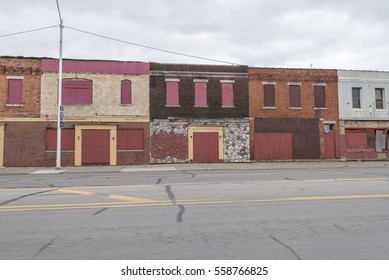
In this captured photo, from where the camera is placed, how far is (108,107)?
23.9 metres

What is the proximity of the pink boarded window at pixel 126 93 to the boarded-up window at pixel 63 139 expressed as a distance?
429 cm

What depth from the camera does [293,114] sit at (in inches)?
1033

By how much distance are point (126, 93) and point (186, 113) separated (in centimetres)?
473

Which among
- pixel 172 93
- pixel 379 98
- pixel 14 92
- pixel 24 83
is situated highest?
pixel 24 83

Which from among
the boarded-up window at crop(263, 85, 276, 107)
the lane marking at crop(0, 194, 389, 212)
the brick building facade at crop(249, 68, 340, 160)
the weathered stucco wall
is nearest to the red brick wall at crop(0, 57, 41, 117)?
the weathered stucco wall

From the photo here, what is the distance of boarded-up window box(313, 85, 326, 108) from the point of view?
87.4ft

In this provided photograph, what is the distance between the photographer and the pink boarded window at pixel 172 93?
24.7 m

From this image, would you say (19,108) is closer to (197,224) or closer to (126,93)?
(126,93)

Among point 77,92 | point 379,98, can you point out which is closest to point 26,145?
point 77,92

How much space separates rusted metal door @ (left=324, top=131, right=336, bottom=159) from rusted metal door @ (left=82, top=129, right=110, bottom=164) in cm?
1732

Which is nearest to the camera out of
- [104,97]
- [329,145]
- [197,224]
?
[197,224]

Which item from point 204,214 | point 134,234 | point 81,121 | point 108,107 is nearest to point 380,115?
point 108,107

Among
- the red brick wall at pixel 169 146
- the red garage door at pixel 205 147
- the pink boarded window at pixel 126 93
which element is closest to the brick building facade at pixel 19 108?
the pink boarded window at pixel 126 93

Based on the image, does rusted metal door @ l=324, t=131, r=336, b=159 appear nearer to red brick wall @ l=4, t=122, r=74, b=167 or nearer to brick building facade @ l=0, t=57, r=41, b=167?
red brick wall @ l=4, t=122, r=74, b=167
